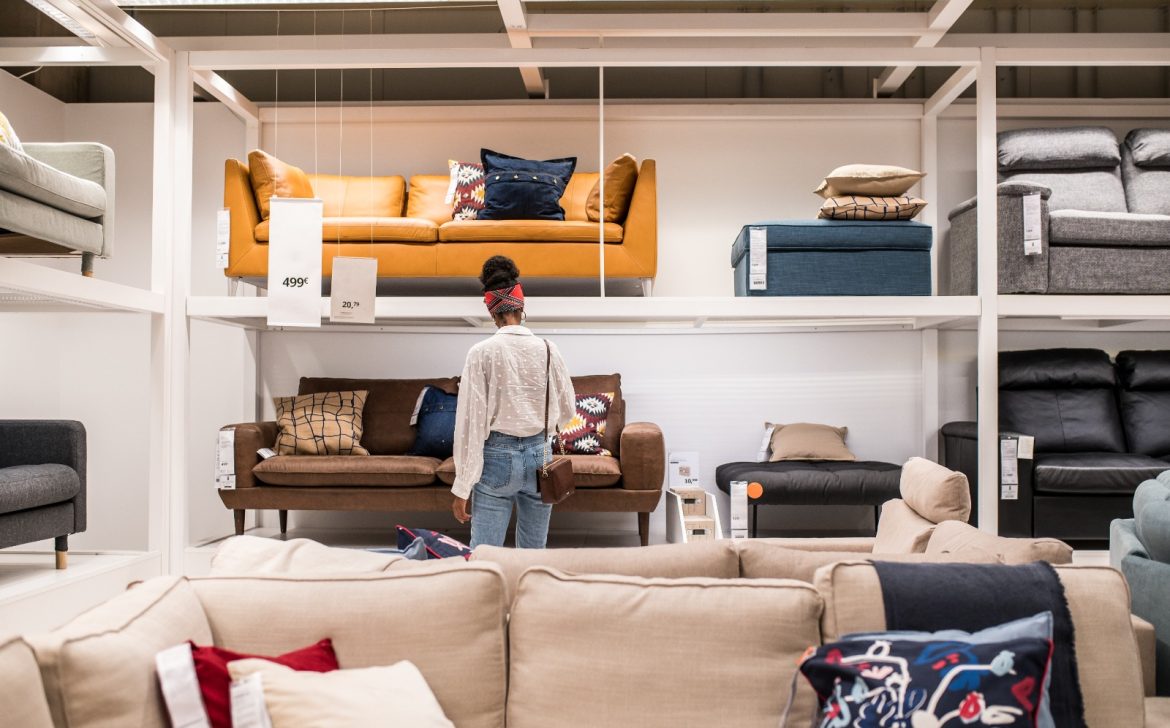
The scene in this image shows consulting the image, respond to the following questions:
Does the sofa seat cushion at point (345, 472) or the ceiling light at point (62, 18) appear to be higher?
the ceiling light at point (62, 18)

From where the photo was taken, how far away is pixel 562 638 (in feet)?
5.52

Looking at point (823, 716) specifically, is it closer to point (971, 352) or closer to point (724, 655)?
point (724, 655)

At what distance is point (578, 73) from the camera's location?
20.0ft

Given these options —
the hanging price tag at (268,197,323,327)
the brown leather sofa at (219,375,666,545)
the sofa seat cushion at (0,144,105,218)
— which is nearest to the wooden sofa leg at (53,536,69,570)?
the brown leather sofa at (219,375,666,545)

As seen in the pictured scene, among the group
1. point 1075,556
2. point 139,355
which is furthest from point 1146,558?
point 139,355

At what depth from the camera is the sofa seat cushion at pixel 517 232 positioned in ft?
15.5

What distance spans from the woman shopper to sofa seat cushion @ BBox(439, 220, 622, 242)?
46.1 inches

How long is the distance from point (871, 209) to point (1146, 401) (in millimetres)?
2288

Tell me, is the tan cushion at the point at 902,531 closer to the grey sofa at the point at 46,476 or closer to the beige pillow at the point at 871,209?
the beige pillow at the point at 871,209

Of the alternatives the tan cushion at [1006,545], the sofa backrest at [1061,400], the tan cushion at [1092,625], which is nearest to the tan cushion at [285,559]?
the tan cushion at [1092,625]

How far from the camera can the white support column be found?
4582 millimetres

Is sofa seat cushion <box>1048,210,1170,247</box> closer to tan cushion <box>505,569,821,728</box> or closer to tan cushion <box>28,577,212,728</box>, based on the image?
tan cushion <box>505,569,821,728</box>

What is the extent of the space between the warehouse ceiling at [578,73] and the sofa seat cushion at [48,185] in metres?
2.53

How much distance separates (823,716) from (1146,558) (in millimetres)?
1362
